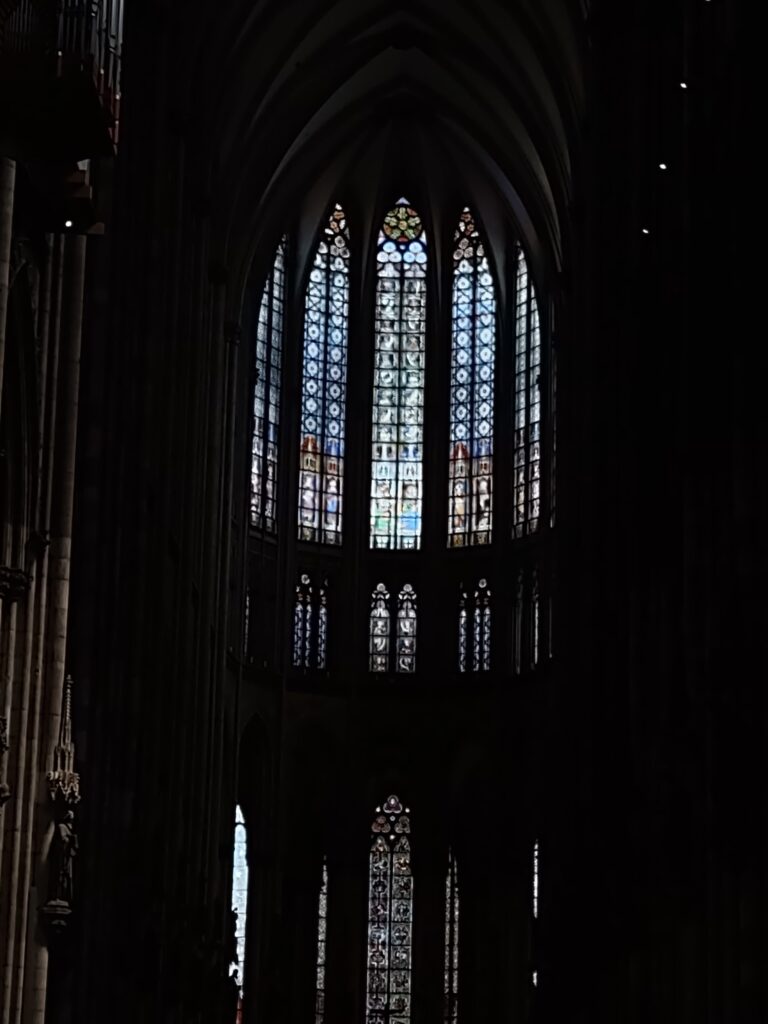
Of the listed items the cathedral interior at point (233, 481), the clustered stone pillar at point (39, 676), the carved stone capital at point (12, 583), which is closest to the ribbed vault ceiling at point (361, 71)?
the cathedral interior at point (233, 481)

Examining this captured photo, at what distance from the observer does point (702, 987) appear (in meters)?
24.4

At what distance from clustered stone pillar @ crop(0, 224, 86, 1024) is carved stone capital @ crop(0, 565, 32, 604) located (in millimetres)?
10

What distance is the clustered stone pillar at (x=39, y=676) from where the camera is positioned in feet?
80.4

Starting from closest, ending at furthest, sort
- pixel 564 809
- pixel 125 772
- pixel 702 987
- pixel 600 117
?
pixel 702 987, pixel 125 772, pixel 600 117, pixel 564 809

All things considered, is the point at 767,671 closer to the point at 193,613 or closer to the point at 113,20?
the point at 113,20

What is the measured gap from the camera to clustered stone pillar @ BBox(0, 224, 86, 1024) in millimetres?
24500

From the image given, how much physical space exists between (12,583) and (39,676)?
4.36 feet

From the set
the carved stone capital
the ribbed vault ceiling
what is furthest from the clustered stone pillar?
the ribbed vault ceiling

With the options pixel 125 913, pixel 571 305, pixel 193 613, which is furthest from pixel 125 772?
pixel 571 305

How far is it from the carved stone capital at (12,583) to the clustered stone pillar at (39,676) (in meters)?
0.01

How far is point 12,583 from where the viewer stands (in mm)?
24203

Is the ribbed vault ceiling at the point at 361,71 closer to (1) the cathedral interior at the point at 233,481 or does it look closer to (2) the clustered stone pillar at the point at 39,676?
(1) the cathedral interior at the point at 233,481

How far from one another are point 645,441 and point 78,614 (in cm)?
788

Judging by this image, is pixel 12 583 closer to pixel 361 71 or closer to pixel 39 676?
pixel 39 676
